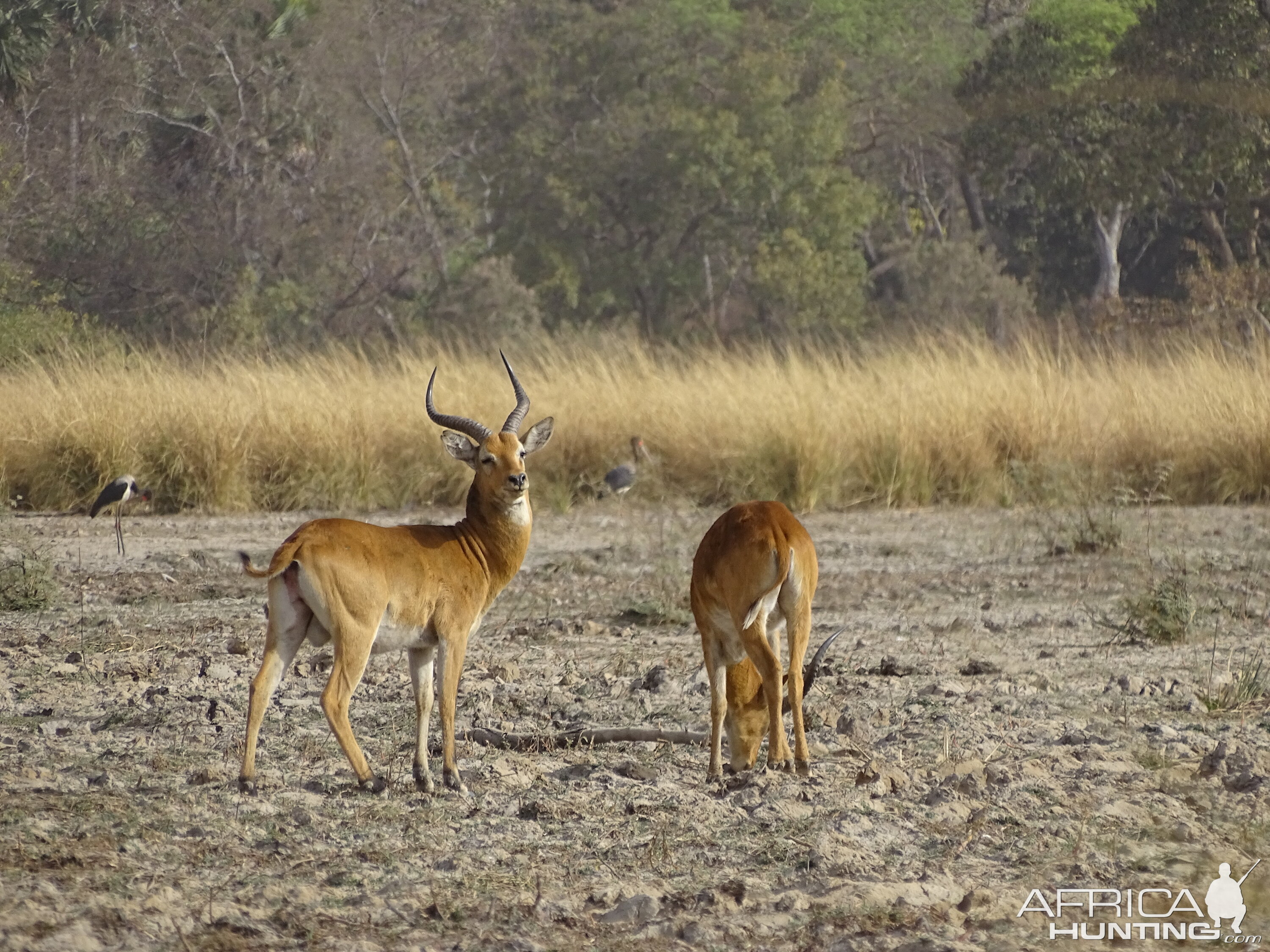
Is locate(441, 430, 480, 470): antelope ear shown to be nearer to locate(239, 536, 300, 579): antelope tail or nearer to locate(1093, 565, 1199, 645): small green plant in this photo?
locate(239, 536, 300, 579): antelope tail

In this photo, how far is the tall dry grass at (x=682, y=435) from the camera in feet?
46.2

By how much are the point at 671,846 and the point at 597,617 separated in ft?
14.2

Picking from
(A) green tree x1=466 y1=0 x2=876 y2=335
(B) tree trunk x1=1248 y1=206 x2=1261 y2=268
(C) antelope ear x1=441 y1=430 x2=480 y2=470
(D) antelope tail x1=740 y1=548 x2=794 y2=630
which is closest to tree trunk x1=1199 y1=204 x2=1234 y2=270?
(B) tree trunk x1=1248 y1=206 x2=1261 y2=268

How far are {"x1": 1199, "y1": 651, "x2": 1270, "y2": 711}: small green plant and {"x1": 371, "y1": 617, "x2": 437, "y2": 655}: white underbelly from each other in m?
3.06

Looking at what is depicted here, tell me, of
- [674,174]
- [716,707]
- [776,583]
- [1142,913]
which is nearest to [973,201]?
[674,174]

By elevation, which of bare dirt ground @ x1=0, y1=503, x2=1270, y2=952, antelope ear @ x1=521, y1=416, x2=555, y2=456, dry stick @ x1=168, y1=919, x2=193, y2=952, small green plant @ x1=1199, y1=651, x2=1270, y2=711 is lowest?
small green plant @ x1=1199, y1=651, x2=1270, y2=711

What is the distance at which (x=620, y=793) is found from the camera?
5609mm

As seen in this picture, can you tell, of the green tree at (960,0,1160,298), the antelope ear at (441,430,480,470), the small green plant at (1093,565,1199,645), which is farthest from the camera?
the green tree at (960,0,1160,298)

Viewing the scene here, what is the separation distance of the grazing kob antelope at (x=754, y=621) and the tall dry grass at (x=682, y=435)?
8136mm

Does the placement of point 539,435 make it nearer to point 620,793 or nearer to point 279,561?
point 620,793

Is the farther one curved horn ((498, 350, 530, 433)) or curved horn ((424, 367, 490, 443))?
curved horn ((498, 350, 530, 433))

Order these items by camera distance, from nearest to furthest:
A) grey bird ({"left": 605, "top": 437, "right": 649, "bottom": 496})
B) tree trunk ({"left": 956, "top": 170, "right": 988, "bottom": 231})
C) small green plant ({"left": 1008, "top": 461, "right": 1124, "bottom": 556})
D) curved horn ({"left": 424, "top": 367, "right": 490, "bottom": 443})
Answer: curved horn ({"left": 424, "top": 367, "right": 490, "bottom": 443}) < small green plant ({"left": 1008, "top": 461, "right": 1124, "bottom": 556}) < grey bird ({"left": 605, "top": 437, "right": 649, "bottom": 496}) < tree trunk ({"left": 956, "top": 170, "right": 988, "bottom": 231})

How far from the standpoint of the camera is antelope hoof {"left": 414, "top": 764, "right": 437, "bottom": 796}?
5.50m

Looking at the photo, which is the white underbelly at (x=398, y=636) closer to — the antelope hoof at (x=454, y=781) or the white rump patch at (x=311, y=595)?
the white rump patch at (x=311, y=595)
